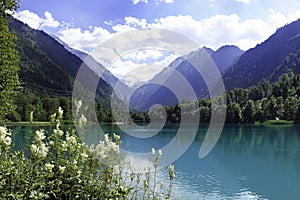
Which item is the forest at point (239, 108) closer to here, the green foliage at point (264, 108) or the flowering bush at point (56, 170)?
the green foliage at point (264, 108)

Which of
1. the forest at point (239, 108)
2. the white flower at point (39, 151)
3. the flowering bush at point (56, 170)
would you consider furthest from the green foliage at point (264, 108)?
the white flower at point (39, 151)

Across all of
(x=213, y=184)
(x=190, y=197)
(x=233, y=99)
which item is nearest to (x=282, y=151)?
(x=213, y=184)

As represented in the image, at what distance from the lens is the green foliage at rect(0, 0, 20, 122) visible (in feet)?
53.0

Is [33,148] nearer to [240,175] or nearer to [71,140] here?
[71,140]

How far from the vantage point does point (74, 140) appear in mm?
4508

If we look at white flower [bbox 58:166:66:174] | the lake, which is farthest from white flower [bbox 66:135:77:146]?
the lake

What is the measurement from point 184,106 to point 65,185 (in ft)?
428

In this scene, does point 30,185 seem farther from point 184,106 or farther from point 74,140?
point 184,106

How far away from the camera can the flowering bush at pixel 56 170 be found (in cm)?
383

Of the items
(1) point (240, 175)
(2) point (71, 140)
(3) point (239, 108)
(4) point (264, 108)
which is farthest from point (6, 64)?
(4) point (264, 108)

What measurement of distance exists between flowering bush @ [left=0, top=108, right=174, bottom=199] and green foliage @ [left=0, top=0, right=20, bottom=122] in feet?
40.7

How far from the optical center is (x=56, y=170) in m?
4.32

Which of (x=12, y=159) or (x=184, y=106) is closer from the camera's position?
(x=12, y=159)

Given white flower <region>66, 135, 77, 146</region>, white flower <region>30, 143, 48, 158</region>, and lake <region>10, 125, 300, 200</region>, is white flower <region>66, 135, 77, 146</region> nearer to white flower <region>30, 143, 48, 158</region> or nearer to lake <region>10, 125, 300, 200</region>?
white flower <region>30, 143, 48, 158</region>
